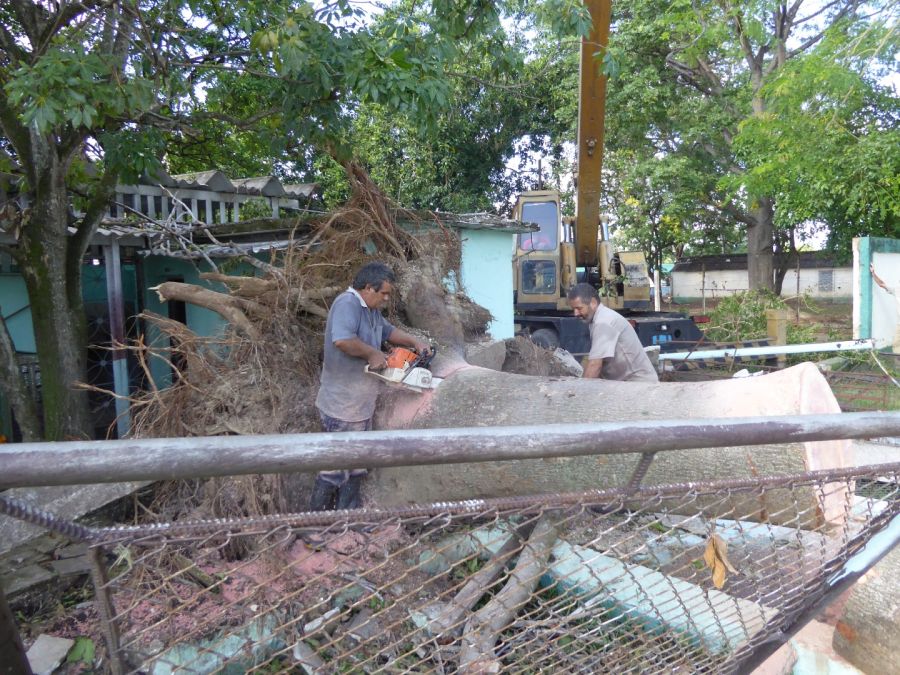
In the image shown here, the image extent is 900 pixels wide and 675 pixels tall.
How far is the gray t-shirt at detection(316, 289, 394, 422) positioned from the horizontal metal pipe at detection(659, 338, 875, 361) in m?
5.39

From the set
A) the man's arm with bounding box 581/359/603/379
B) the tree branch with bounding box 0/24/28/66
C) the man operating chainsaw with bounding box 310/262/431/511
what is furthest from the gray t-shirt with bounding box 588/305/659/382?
the tree branch with bounding box 0/24/28/66

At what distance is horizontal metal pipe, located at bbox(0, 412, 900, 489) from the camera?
76 cm

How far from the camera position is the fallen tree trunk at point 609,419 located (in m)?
2.05

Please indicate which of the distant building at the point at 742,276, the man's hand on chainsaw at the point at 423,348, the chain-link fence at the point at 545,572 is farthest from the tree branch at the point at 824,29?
the chain-link fence at the point at 545,572

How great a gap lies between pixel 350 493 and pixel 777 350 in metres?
5.57

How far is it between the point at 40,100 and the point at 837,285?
24.6 metres

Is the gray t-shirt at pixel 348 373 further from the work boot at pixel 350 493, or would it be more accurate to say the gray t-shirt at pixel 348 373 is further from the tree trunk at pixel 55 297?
the tree trunk at pixel 55 297

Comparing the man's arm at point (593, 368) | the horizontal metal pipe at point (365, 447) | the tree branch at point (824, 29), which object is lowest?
the man's arm at point (593, 368)

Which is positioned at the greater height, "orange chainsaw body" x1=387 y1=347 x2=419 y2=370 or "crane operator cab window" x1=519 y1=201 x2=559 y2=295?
"crane operator cab window" x1=519 y1=201 x2=559 y2=295

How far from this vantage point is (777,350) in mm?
7047

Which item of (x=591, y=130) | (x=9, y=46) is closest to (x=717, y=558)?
(x=9, y=46)

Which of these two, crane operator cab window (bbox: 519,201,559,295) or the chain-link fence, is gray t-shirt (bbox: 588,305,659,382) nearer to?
the chain-link fence

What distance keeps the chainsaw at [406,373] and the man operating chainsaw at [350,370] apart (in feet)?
0.13

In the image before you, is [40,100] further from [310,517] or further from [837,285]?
[837,285]
